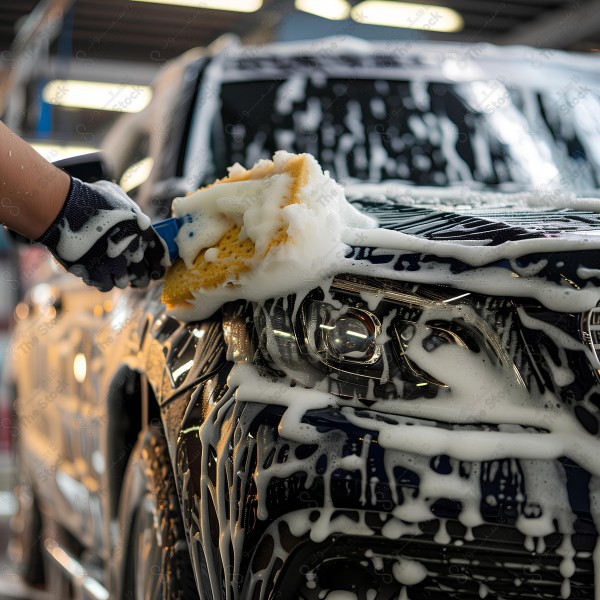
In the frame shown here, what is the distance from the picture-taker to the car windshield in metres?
2.89

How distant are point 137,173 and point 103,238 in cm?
108

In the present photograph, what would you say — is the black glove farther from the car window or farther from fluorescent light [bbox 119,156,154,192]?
fluorescent light [bbox 119,156,154,192]

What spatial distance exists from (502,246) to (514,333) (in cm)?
16

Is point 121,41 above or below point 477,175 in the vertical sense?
above

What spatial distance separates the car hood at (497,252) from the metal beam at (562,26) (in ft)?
29.4

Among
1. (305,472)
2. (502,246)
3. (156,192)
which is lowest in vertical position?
(305,472)

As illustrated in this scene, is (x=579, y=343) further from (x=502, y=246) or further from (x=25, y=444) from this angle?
(x=25, y=444)

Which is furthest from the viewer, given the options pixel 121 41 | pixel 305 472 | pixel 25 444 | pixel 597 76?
pixel 121 41

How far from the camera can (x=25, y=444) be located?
14.9ft

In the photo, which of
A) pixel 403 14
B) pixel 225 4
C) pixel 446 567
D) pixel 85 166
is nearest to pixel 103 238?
pixel 85 166

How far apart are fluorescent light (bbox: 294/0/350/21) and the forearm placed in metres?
6.26

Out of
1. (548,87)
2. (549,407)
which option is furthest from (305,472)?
(548,87)

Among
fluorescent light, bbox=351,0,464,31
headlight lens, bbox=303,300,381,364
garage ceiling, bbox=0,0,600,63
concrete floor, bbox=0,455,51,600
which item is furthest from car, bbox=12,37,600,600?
garage ceiling, bbox=0,0,600,63

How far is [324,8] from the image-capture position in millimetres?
8086
